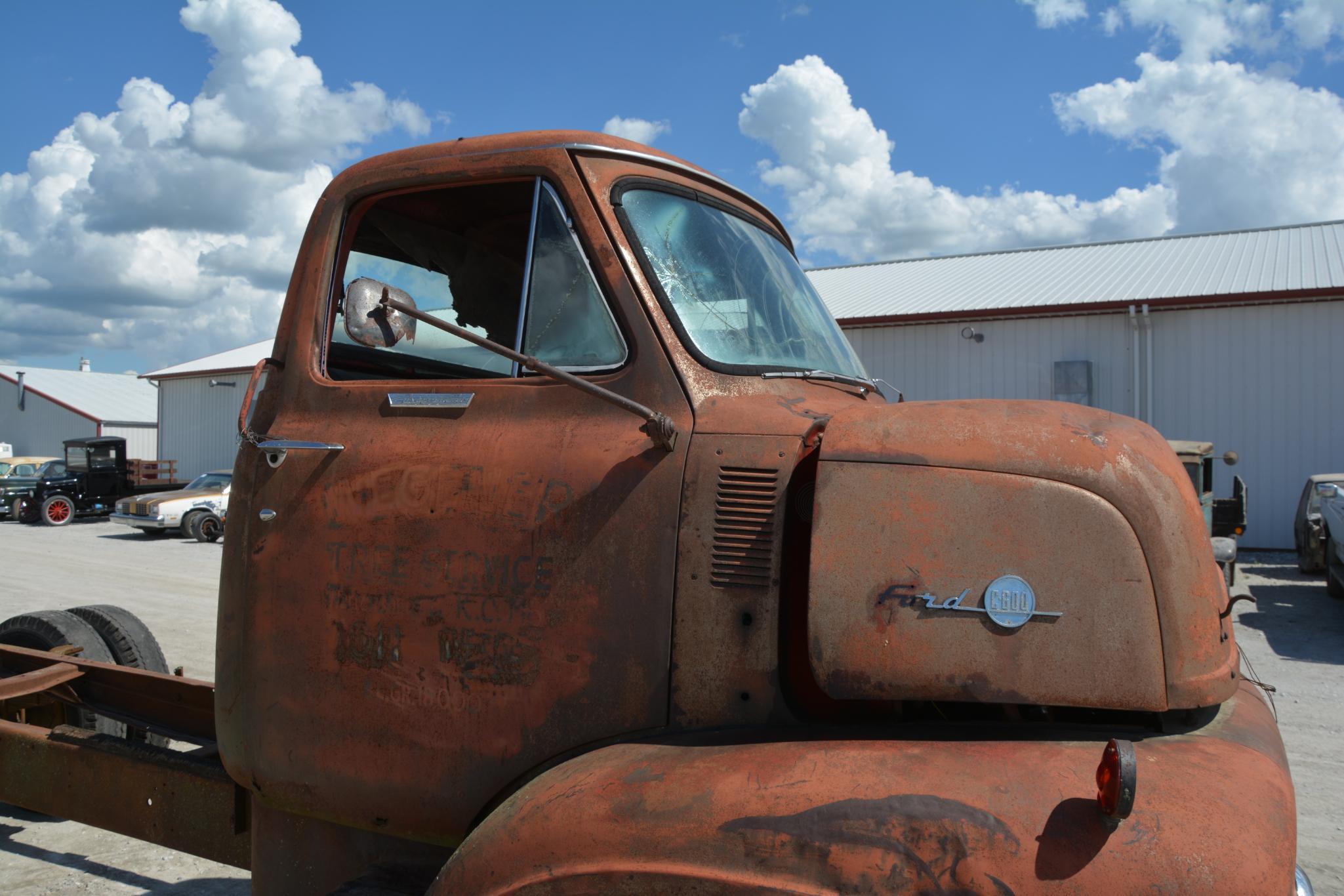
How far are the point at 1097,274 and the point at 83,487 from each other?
27570 mm

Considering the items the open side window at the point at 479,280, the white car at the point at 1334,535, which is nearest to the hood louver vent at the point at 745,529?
the open side window at the point at 479,280

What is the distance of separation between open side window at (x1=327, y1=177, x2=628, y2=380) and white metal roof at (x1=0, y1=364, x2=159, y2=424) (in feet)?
165

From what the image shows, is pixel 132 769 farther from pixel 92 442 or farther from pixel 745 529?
pixel 92 442

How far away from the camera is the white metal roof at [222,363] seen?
33812 mm

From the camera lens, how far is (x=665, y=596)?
82.5 inches

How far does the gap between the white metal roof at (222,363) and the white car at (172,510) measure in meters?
9.72

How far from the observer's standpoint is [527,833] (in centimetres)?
185

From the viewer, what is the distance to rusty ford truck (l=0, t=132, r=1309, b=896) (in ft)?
5.58

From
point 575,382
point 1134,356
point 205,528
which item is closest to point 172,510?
point 205,528

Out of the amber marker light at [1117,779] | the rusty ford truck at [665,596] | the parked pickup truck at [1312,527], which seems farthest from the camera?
the parked pickup truck at [1312,527]

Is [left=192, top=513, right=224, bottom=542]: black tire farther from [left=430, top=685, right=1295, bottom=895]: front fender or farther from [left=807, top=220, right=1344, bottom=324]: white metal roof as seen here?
[left=430, top=685, right=1295, bottom=895]: front fender

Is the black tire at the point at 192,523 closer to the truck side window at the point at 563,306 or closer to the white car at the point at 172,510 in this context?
the white car at the point at 172,510

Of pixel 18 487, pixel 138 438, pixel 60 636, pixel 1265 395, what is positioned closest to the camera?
pixel 60 636

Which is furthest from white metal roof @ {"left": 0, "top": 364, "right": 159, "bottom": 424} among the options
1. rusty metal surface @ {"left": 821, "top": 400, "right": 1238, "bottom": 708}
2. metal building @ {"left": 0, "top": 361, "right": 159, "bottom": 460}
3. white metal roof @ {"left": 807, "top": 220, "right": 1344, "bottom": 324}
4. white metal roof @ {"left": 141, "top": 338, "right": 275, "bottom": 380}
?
rusty metal surface @ {"left": 821, "top": 400, "right": 1238, "bottom": 708}
